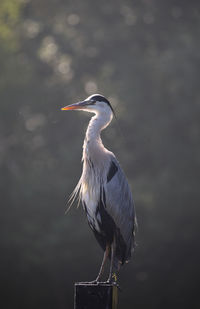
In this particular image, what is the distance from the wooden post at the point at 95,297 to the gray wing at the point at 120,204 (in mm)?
1289

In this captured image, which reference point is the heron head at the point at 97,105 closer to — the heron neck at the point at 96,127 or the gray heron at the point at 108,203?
the heron neck at the point at 96,127

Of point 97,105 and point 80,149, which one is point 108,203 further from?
point 80,149

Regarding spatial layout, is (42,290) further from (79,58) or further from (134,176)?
(79,58)

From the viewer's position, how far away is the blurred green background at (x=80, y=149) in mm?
13539

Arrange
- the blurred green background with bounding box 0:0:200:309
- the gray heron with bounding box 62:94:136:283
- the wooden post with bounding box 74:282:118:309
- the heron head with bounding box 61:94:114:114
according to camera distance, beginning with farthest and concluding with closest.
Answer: the blurred green background with bounding box 0:0:200:309, the heron head with bounding box 61:94:114:114, the gray heron with bounding box 62:94:136:283, the wooden post with bounding box 74:282:118:309

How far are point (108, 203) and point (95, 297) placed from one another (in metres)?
1.34

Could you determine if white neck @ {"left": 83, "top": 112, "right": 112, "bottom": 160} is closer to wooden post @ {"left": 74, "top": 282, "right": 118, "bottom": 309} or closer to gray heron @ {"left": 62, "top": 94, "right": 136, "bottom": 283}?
gray heron @ {"left": 62, "top": 94, "right": 136, "bottom": 283}

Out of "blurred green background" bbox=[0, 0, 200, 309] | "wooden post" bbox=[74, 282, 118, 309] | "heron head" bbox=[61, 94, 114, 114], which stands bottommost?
"wooden post" bbox=[74, 282, 118, 309]

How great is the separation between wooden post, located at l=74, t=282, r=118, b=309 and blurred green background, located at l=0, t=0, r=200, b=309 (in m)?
9.45

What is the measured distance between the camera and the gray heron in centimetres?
471

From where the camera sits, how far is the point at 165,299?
1349cm

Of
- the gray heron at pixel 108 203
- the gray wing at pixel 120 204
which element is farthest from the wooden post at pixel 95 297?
the gray wing at pixel 120 204

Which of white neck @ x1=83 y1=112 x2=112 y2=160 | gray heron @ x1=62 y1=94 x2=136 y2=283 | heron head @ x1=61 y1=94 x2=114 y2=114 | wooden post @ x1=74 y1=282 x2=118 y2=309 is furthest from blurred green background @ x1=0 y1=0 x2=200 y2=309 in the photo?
wooden post @ x1=74 y1=282 x2=118 y2=309

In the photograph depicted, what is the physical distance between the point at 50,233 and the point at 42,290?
1.73 meters
